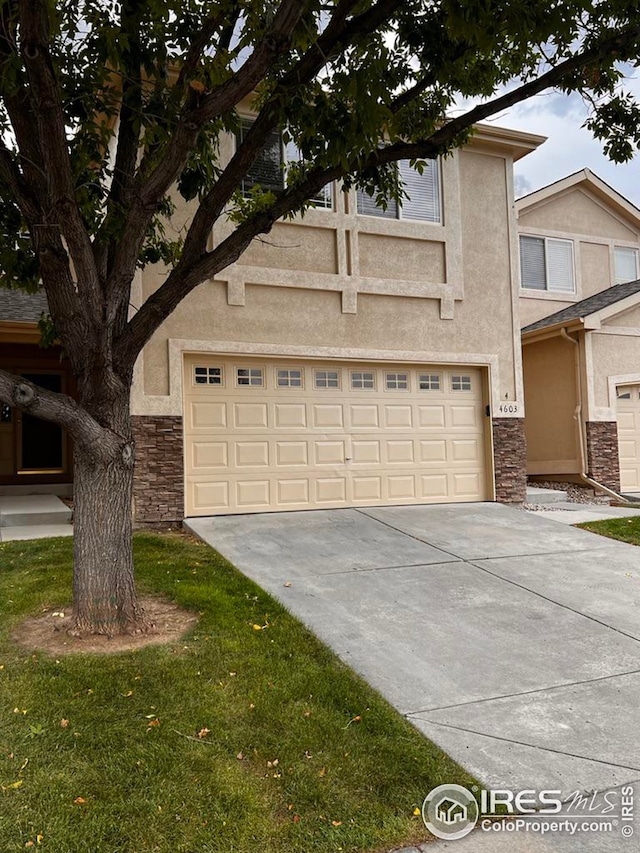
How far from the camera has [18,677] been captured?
4121 mm

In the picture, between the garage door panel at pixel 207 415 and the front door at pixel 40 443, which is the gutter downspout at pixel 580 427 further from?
the front door at pixel 40 443

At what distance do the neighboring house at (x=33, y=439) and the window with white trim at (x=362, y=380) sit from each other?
596 cm

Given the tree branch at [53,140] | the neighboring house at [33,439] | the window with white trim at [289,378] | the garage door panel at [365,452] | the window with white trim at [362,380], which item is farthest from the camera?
the neighboring house at [33,439]

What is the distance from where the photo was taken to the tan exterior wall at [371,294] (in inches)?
367

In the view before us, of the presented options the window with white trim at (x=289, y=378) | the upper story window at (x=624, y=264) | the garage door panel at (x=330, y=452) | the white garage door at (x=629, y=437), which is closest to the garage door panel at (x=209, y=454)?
the window with white trim at (x=289, y=378)

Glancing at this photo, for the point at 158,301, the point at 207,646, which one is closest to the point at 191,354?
the point at 158,301

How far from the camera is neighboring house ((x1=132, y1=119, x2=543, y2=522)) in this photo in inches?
367

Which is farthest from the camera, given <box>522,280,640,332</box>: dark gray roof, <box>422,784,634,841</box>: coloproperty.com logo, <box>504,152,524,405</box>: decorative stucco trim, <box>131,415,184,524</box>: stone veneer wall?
<box>522,280,640,332</box>: dark gray roof

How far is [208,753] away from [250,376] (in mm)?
6897

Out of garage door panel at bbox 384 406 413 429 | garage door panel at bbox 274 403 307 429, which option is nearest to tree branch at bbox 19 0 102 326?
garage door panel at bbox 274 403 307 429

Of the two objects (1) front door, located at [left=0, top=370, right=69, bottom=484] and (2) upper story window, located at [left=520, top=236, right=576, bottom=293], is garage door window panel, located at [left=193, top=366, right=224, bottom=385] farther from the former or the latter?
(2) upper story window, located at [left=520, top=236, right=576, bottom=293]

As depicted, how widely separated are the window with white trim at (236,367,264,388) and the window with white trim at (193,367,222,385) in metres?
0.30

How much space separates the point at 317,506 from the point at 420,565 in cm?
314

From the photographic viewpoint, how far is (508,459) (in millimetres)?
11094
